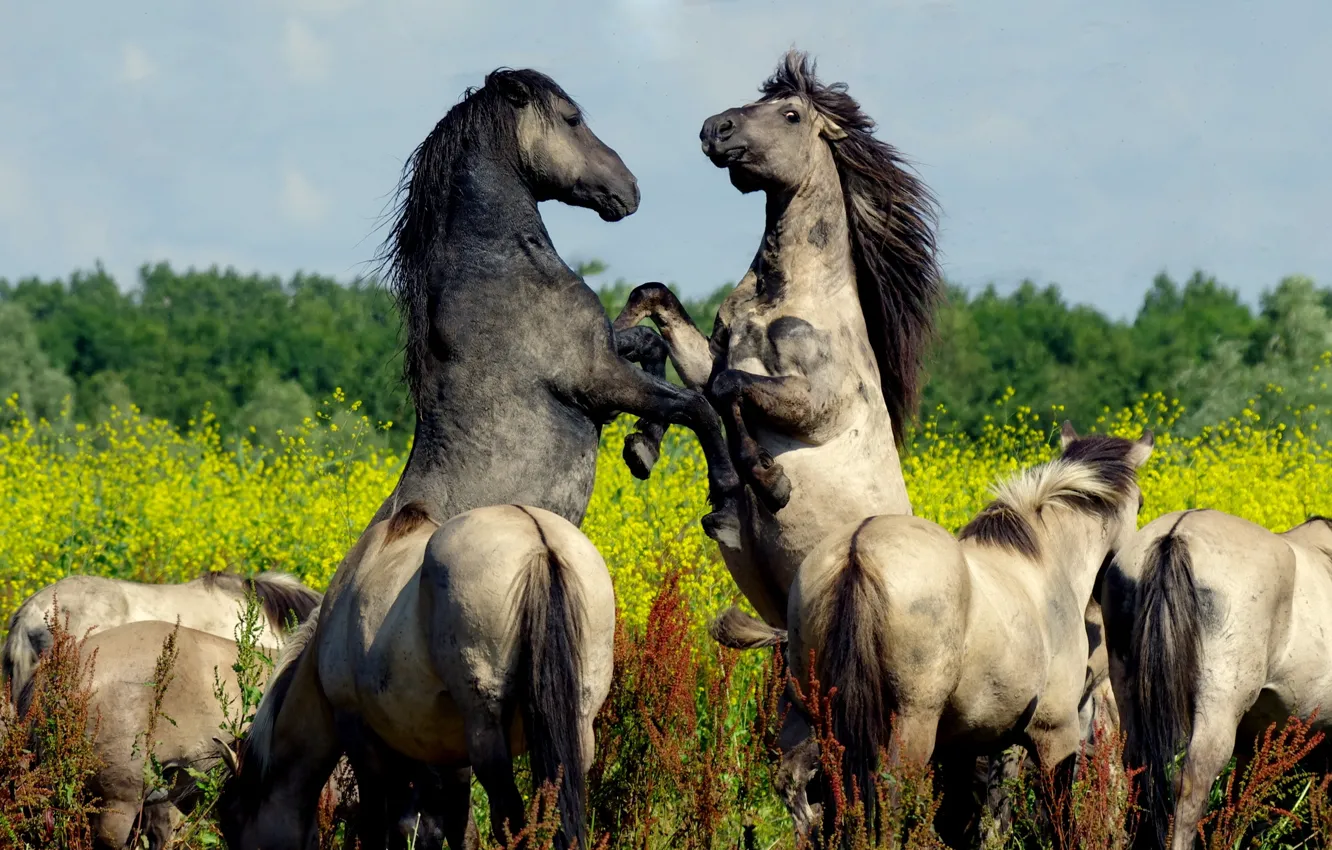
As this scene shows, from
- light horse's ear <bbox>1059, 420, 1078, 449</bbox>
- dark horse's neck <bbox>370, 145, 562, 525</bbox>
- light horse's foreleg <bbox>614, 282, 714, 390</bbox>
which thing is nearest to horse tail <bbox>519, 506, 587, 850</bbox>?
dark horse's neck <bbox>370, 145, 562, 525</bbox>

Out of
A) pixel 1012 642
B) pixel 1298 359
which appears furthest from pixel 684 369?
pixel 1298 359

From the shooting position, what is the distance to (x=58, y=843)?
18.4 ft

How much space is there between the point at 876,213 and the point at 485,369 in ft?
6.49

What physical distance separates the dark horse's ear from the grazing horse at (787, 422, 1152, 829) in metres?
1.91

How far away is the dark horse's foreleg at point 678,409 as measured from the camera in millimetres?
5609

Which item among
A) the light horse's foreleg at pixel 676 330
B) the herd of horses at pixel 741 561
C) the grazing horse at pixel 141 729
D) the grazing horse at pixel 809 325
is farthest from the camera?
the grazing horse at pixel 141 729

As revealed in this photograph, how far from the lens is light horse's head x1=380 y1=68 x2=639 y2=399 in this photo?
5652 mm

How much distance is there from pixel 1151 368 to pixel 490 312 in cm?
3122

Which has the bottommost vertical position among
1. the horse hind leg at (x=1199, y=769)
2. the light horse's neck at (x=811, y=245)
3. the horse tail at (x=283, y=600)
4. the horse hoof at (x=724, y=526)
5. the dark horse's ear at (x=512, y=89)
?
the horse hind leg at (x=1199, y=769)

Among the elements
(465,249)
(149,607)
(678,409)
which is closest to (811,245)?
(678,409)

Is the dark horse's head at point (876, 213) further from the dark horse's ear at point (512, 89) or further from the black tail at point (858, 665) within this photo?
the black tail at point (858, 665)

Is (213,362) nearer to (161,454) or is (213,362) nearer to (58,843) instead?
(161,454)

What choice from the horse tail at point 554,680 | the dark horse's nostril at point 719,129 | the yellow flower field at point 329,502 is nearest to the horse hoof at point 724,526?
the horse tail at point 554,680

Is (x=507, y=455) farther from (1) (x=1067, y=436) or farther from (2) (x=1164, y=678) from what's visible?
(1) (x=1067, y=436)
